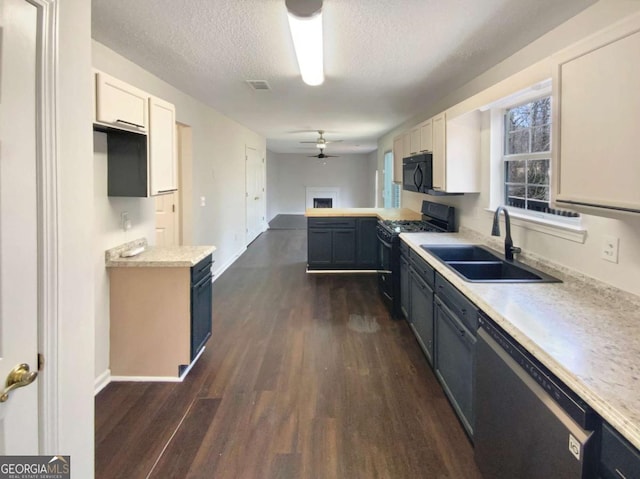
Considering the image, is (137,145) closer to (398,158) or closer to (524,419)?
(524,419)

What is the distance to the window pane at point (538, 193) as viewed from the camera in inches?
111

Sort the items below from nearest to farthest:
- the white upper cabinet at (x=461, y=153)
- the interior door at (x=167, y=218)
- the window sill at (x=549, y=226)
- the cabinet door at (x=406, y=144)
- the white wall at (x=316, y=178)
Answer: the window sill at (x=549, y=226)
the white upper cabinet at (x=461, y=153)
the interior door at (x=167, y=218)
the cabinet door at (x=406, y=144)
the white wall at (x=316, y=178)

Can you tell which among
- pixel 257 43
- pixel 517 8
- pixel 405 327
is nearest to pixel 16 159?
pixel 257 43

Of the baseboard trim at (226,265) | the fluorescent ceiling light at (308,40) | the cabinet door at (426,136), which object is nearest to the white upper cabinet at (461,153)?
the cabinet door at (426,136)

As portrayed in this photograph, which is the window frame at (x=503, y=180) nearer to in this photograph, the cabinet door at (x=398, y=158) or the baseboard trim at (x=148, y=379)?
the cabinet door at (x=398, y=158)

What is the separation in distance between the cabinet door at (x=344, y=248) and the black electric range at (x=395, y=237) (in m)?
1.11

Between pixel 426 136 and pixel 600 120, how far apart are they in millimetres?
2899

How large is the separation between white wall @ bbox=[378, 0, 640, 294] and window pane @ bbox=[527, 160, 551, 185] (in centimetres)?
35

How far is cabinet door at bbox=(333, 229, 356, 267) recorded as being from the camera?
6215mm

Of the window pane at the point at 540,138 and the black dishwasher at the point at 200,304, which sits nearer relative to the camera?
the window pane at the point at 540,138

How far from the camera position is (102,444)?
88.4 inches

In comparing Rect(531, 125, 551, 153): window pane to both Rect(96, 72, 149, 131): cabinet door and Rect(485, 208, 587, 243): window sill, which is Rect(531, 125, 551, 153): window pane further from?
Rect(96, 72, 149, 131): cabinet door

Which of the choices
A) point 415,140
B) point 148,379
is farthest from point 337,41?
Answer: point 148,379

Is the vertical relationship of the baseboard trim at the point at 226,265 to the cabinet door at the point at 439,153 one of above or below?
below
